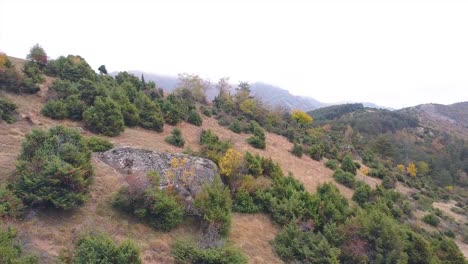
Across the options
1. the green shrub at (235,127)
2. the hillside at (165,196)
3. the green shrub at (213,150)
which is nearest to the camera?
the hillside at (165,196)

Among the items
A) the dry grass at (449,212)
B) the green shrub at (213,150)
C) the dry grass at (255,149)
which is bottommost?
the dry grass at (449,212)

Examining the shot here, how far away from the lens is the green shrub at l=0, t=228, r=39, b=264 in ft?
23.0

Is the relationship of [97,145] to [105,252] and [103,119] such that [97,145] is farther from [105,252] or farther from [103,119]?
[105,252]

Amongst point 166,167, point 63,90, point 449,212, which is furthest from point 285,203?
point 449,212

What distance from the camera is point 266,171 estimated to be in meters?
21.4

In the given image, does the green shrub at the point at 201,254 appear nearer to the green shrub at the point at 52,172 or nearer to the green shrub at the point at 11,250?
the green shrub at the point at 52,172

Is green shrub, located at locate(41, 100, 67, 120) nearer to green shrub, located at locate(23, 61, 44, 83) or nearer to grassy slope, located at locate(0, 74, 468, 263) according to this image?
grassy slope, located at locate(0, 74, 468, 263)

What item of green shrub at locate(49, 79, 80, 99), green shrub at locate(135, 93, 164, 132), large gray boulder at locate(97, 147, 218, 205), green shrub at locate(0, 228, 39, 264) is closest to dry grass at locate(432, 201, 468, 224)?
large gray boulder at locate(97, 147, 218, 205)

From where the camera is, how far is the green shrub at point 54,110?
2028 centimetres

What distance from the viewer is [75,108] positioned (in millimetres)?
21078

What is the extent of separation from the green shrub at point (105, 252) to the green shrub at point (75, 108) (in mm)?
14466

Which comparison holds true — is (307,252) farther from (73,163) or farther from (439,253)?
(73,163)

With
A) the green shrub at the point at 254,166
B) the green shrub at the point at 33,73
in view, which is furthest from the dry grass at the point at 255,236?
the green shrub at the point at 33,73

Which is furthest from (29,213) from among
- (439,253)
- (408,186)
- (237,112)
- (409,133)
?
(409,133)
